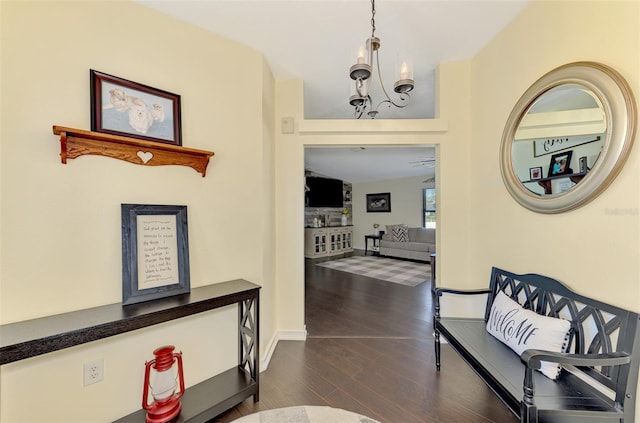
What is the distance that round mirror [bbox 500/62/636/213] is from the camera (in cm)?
112

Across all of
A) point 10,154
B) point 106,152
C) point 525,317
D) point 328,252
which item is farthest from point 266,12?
point 328,252

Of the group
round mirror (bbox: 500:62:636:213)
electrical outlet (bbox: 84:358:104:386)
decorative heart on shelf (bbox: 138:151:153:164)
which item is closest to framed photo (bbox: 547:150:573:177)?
round mirror (bbox: 500:62:636:213)

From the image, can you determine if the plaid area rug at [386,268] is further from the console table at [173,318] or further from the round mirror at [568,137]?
the console table at [173,318]

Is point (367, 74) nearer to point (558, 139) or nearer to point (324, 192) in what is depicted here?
point (558, 139)

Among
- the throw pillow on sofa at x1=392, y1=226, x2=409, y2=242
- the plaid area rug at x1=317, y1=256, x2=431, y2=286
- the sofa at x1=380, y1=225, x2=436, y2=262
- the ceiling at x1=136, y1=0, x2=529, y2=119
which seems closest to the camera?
the ceiling at x1=136, y1=0, x2=529, y2=119

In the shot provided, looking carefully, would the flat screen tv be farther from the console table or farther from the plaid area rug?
the console table

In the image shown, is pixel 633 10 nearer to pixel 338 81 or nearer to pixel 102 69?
pixel 338 81

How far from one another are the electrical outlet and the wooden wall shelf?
1.05m

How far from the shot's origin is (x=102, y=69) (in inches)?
53.9

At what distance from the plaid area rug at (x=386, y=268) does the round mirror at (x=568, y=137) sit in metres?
2.99

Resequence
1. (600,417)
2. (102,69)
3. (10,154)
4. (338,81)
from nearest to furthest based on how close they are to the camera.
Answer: (600,417) → (10,154) → (102,69) → (338,81)

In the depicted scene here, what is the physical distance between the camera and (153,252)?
1.44m

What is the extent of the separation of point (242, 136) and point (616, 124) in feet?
6.80

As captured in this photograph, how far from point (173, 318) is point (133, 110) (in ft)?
3.96
